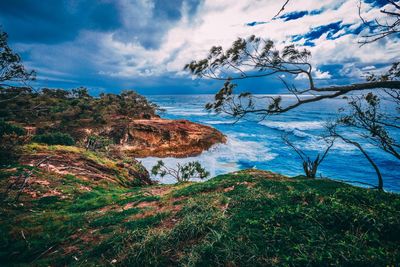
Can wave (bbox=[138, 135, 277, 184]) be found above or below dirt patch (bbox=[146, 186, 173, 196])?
below

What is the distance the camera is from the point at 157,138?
109ft

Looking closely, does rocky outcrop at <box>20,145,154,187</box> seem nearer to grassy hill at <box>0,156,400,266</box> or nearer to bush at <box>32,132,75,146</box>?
bush at <box>32,132,75,146</box>

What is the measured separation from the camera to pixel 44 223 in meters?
5.58

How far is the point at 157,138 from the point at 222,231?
29.9m

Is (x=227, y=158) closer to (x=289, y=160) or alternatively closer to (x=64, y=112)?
(x=289, y=160)

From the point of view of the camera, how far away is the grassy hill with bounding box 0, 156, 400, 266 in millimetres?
3422

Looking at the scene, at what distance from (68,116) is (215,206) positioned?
33764 millimetres

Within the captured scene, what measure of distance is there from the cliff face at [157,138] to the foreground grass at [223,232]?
24722mm

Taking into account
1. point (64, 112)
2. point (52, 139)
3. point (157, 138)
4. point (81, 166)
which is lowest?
point (157, 138)

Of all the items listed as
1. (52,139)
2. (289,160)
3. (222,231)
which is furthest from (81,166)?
(289,160)

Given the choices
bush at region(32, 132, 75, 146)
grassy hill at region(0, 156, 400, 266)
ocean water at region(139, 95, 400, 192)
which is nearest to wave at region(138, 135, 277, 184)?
ocean water at region(139, 95, 400, 192)

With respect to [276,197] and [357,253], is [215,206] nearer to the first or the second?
[276,197]

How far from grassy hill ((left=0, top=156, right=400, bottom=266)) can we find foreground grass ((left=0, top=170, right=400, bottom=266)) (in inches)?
0.6

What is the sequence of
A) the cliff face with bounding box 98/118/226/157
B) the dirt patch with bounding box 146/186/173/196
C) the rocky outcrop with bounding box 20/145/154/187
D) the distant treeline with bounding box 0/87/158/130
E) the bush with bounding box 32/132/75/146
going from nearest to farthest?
the dirt patch with bounding box 146/186/173/196 < the rocky outcrop with bounding box 20/145/154/187 < the bush with bounding box 32/132/75/146 < the distant treeline with bounding box 0/87/158/130 < the cliff face with bounding box 98/118/226/157
